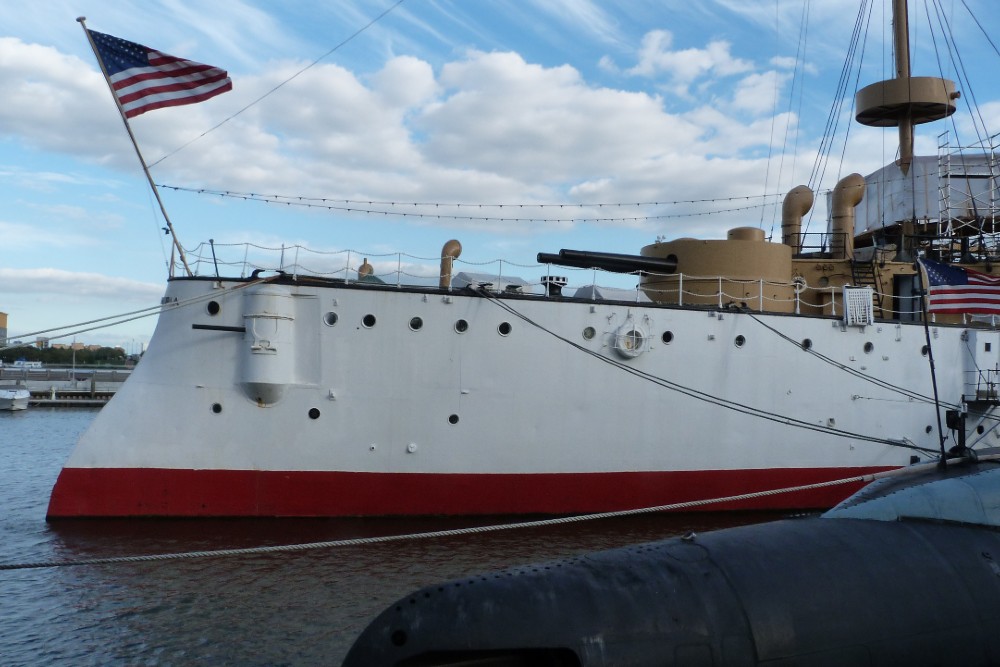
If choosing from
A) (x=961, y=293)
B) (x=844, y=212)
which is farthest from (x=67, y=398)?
(x=961, y=293)

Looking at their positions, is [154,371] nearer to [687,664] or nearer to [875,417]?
[687,664]

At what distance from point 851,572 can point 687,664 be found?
1.57 metres

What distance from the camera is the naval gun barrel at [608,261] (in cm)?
1770

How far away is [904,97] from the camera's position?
21047 millimetres

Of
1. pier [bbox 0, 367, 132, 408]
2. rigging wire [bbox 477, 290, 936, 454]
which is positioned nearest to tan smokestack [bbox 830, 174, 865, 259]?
rigging wire [bbox 477, 290, 936, 454]

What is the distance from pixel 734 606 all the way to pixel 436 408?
9782 mm

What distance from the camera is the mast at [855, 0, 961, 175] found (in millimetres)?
21078

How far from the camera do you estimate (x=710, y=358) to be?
51.2 ft

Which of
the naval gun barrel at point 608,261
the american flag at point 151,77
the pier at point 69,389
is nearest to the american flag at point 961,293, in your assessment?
the naval gun barrel at point 608,261

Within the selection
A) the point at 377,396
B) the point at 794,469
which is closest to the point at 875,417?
the point at 794,469

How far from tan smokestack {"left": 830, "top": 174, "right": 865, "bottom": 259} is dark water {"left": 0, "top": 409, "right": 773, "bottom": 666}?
7.93 metres

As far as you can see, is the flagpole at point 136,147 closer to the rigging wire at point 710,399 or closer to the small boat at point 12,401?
the rigging wire at point 710,399

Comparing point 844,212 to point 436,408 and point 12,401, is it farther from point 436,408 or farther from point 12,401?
point 12,401

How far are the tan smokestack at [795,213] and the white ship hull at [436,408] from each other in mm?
4564
